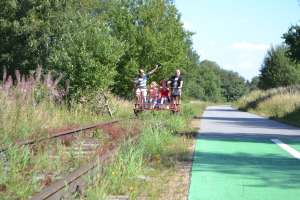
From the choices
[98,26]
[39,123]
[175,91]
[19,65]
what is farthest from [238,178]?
[19,65]

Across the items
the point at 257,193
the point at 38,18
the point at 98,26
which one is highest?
the point at 38,18

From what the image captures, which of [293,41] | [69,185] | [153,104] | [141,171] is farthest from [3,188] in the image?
[293,41]

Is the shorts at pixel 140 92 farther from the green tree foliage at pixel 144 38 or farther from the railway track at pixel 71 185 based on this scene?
the green tree foliage at pixel 144 38

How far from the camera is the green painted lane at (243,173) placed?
8.15 m

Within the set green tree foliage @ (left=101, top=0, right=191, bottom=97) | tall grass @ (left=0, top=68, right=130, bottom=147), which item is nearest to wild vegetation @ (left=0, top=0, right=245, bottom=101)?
green tree foliage @ (left=101, top=0, right=191, bottom=97)

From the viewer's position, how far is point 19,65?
50.7 m

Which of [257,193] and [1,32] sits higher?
[1,32]

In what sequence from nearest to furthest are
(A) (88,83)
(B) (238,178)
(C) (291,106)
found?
(B) (238,178) < (A) (88,83) < (C) (291,106)

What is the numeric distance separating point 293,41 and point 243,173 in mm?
26069

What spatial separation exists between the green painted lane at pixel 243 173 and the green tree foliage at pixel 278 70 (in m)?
65.2

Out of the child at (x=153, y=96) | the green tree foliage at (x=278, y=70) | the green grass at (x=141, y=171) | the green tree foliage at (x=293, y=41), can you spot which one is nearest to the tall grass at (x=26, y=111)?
the green grass at (x=141, y=171)

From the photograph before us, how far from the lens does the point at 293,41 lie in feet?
115

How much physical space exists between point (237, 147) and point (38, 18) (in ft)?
122

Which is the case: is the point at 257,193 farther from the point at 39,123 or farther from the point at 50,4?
the point at 50,4
